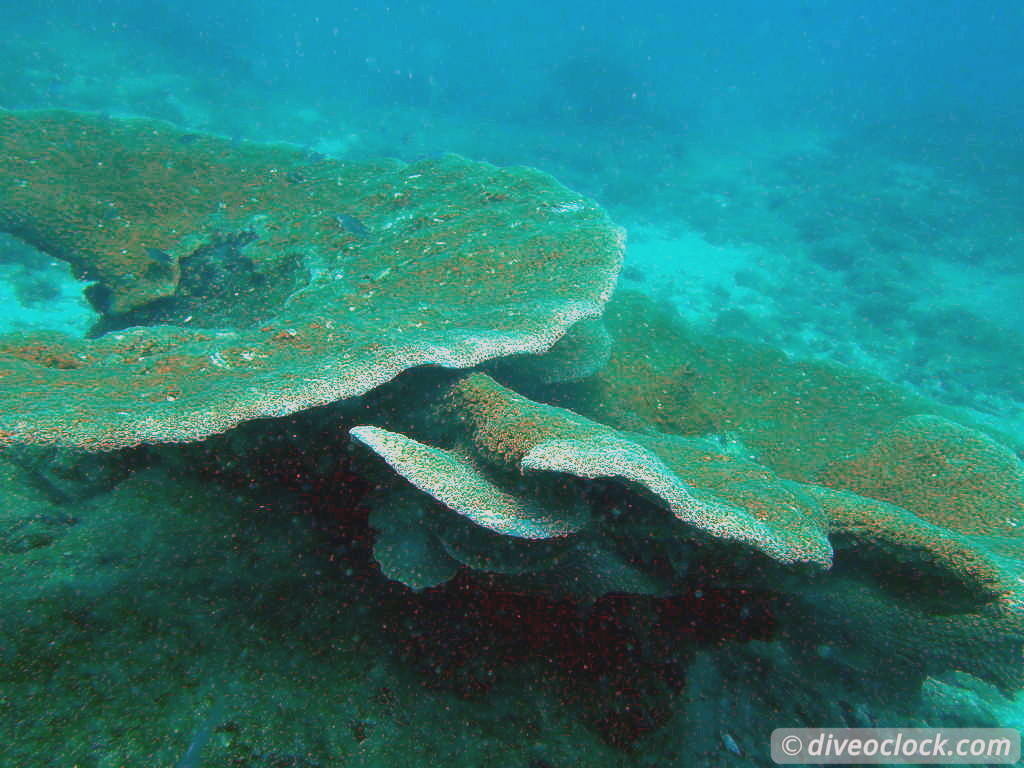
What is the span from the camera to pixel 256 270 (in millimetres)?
4602

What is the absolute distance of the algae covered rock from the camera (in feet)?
8.09

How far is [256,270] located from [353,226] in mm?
938

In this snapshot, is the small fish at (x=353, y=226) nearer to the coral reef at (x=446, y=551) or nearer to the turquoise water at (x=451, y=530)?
the turquoise water at (x=451, y=530)

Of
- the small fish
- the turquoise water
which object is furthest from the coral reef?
the small fish

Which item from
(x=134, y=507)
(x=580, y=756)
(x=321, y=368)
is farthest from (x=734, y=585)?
(x=134, y=507)

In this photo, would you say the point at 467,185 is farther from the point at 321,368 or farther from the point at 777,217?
the point at 777,217

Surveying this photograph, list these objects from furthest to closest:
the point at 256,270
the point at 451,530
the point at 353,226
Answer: the point at 353,226 < the point at 256,270 < the point at 451,530

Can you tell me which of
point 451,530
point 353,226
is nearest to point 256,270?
point 353,226

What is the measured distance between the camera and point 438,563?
254cm

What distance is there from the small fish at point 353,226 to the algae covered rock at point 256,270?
0.02m

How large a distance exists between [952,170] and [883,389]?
87.0 feet

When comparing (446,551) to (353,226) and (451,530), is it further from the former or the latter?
(353,226)

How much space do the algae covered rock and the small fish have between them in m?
0.02

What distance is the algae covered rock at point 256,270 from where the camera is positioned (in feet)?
8.09
